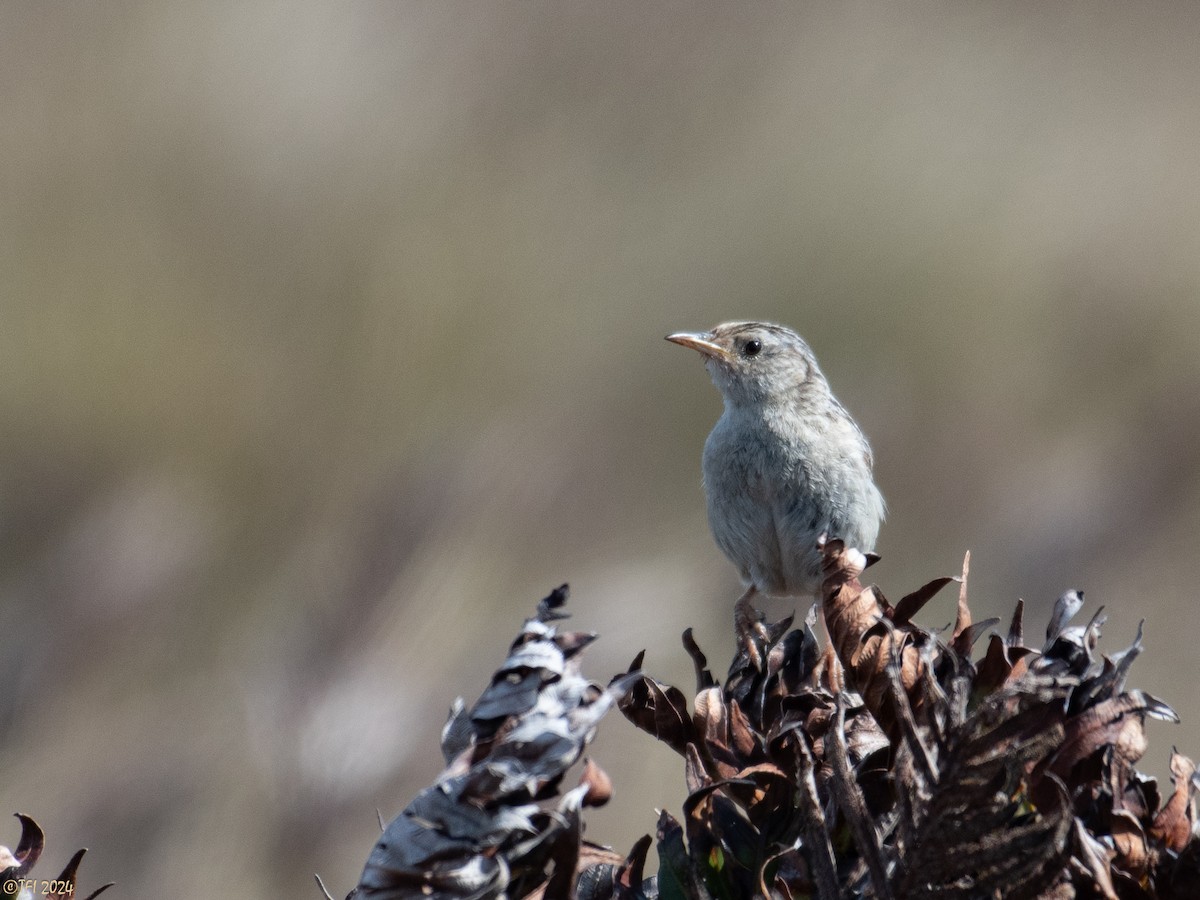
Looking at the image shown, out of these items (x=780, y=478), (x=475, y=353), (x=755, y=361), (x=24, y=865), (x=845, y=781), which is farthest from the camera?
(x=475, y=353)

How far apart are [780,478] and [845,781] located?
2.88 metres

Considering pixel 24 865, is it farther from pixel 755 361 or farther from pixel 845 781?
pixel 755 361

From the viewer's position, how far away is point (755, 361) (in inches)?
199

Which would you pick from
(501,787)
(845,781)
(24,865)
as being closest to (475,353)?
(24,865)

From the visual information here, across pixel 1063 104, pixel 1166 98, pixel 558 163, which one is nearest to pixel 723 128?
pixel 558 163

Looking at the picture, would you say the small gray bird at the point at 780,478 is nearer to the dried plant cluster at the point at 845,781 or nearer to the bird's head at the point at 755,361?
the bird's head at the point at 755,361

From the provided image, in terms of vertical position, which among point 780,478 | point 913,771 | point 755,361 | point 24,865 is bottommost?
point 24,865

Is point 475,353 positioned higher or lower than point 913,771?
higher

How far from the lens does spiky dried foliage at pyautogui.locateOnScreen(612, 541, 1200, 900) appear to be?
1665mm

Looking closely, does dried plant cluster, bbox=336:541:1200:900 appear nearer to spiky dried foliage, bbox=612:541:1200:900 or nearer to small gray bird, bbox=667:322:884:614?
spiky dried foliage, bbox=612:541:1200:900

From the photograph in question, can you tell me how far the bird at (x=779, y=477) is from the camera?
4586 millimetres

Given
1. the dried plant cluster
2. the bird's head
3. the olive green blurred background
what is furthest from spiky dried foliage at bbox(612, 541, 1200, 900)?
the bird's head

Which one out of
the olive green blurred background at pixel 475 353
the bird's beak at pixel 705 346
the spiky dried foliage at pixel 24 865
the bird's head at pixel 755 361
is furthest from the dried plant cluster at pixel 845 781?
the bird's beak at pixel 705 346

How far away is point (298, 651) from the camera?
165 inches
